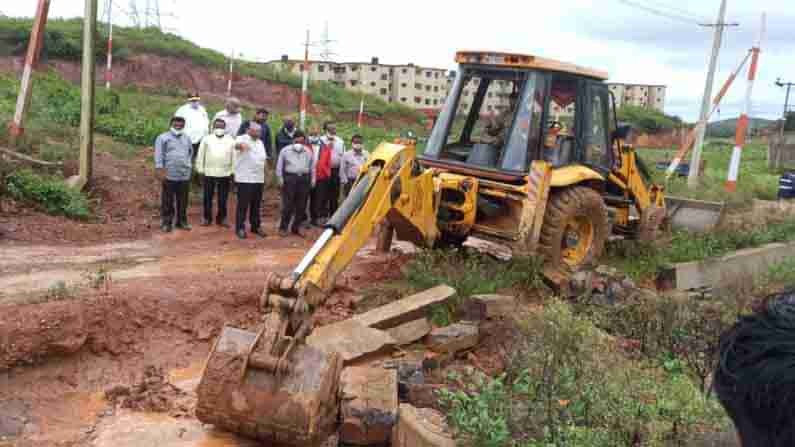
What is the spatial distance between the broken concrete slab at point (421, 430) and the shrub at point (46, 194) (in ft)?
25.5

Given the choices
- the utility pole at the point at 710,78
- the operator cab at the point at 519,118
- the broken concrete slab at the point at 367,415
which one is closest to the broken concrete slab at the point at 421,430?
the broken concrete slab at the point at 367,415

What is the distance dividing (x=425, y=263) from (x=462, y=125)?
6.72 feet

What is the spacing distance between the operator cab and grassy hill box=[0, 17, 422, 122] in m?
27.7

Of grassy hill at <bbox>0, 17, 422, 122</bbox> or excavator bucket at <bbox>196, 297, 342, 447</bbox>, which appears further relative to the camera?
grassy hill at <bbox>0, 17, 422, 122</bbox>

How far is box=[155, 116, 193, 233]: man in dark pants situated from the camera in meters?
10.4

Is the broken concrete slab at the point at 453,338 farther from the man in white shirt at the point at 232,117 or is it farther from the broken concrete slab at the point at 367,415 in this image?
the man in white shirt at the point at 232,117

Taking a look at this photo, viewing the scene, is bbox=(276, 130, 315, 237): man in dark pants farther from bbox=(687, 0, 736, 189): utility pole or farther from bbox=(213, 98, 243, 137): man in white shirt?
bbox=(687, 0, 736, 189): utility pole

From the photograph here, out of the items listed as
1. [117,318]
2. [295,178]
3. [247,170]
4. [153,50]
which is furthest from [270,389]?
[153,50]

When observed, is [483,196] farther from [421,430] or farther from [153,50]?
[153,50]

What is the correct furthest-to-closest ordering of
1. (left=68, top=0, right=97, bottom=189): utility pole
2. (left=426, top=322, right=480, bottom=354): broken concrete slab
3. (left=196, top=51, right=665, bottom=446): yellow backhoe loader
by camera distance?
1. (left=68, top=0, right=97, bottom=189): utility pole
2. (left=426, top=322, right=480, bottom=354): broken concrete slab
3. (left=196, top=51, right=665, bottom=446): yellow backhoe loader

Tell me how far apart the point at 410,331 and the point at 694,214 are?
7.17 metres

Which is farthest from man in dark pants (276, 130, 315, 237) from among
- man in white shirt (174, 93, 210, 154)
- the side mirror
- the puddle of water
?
the puddle of water

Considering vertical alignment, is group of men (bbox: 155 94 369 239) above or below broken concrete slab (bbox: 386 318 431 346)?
above

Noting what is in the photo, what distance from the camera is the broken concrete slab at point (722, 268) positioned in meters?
9.41
